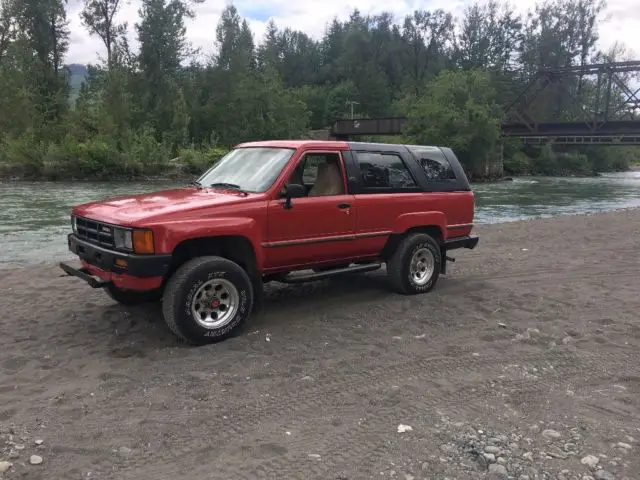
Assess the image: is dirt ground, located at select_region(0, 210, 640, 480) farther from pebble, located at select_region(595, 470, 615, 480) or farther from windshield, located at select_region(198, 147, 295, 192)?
windshield, located at select_region(198, 147, 295, 192)

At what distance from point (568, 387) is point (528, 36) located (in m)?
98.2

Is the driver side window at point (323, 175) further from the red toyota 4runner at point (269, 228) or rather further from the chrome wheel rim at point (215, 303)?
the chrome wheel rim at point (215, 303)

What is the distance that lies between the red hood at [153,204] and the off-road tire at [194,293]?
21.0 inches

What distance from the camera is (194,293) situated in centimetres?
528

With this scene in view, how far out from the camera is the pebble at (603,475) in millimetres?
3295

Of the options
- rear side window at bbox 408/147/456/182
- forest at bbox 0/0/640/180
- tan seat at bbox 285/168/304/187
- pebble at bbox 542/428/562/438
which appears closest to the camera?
pebble at bbox 542/428/562/438

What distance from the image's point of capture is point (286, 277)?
6.41 m

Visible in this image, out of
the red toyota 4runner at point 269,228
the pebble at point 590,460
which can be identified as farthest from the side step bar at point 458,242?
the pebble at point 590,460

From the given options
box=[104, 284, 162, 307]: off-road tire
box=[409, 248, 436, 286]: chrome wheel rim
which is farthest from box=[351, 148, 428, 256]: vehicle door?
box=[104, 284, 162, 307]: off-road tire

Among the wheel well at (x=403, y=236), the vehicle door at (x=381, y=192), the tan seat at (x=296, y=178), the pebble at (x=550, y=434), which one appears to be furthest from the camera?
the wheel well at (x=403, y=236)

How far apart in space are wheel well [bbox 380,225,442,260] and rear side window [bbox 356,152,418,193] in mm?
557

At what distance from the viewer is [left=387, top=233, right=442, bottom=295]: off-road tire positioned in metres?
7.20

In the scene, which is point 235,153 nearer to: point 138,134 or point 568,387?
point 568,387

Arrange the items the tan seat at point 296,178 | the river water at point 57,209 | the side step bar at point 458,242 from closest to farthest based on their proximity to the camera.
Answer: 1. the tan seat at point 296,178
2. the side step bar at point 458,242
3. the river water at point 57,209
